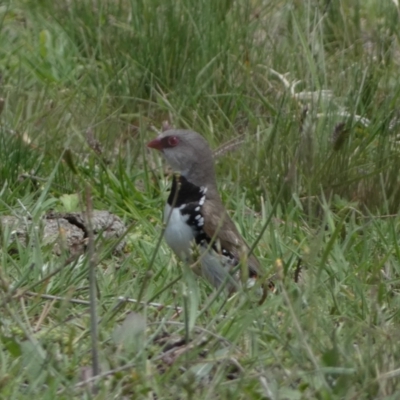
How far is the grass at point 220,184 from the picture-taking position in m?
3.53

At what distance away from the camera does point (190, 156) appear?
5367 millimetres

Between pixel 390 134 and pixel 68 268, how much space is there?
2.39 metres

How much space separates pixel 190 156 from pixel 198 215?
0.43 metres

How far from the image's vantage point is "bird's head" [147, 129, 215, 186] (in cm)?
536

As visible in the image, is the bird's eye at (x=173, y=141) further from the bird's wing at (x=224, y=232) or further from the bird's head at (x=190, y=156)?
the bird's wing at (x=224, y=232)

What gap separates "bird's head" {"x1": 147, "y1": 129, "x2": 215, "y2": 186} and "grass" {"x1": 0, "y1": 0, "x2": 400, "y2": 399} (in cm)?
35

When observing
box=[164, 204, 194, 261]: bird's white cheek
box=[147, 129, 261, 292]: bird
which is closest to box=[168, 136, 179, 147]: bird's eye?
box=[147, 129, 261, 292]: bird

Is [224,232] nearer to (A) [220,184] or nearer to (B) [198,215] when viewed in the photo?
(B) [198,215]

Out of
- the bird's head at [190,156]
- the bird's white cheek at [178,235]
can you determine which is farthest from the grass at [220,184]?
the bird's head at [190,156]

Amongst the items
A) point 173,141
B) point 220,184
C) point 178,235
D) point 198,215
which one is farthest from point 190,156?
point 220,184

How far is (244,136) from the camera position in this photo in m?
6.51

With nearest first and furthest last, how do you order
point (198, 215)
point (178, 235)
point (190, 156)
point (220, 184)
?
point (178, 235) < point (198, 215) < point (190, 156) < point (220, 184)

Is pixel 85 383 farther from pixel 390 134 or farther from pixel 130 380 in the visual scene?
pixel 390 134

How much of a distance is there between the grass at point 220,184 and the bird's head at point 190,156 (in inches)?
13.7
